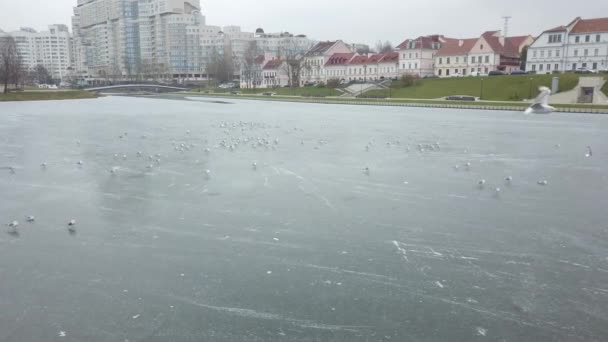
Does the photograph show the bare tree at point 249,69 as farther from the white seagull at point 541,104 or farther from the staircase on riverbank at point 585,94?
the white seagull at point 541,104

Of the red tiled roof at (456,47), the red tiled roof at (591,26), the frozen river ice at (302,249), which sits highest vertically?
the red tiled roof at (591,26)

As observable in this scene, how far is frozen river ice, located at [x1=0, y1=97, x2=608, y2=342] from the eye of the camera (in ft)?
20.7

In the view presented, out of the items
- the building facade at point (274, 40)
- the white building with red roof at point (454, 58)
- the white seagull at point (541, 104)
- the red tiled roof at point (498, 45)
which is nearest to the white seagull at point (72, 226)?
the white seagull at point (541, 104)

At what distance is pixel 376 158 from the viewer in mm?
18578

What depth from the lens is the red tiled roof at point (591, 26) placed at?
68938 mm

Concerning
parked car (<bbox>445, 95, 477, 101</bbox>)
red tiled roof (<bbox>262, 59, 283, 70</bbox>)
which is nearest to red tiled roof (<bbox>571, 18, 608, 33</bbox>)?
parked car (<bbox>445, 95, 477, 101</bbox>)

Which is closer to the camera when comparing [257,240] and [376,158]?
[257,240]

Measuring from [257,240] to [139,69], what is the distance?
15130 cm

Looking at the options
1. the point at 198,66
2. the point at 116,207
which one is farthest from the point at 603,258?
the point at 198,66

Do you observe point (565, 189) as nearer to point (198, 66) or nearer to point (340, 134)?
point (340, 134)

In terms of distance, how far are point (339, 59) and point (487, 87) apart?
169 feet

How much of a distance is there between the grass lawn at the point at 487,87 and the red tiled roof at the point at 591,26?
1831cm

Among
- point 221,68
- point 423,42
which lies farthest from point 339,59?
point 221,68

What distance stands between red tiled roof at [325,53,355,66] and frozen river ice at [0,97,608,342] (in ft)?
303
